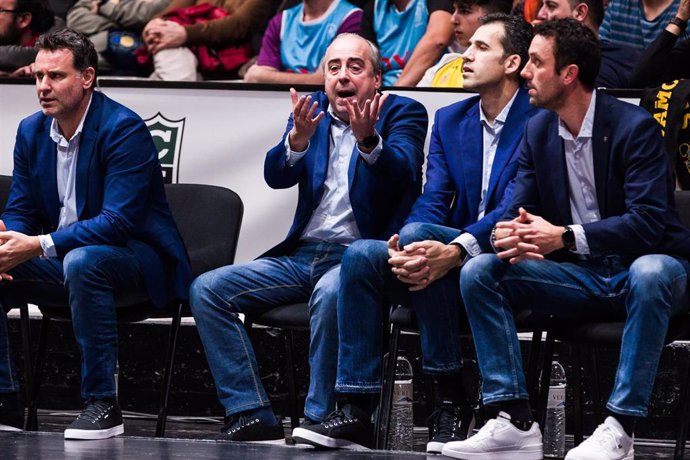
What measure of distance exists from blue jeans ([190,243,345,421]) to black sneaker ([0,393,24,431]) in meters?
0.74

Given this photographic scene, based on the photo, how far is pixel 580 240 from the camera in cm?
375

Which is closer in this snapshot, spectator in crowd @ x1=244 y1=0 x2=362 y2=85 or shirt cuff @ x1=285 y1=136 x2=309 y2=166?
shirt cuff @ x1=285 y1=136 x2=309 y2=166

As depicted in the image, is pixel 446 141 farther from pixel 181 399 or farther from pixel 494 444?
pixel 181 399

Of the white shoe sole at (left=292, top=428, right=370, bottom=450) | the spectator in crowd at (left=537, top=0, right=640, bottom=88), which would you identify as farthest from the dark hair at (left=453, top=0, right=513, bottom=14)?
the white shoe sole at (left=292, top=428, right=370, bottom=450)

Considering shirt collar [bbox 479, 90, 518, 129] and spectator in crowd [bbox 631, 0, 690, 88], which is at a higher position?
spectator in crowd [bbox 631, 0, 690, 88]

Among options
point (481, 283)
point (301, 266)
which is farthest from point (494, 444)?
point (301, 266)

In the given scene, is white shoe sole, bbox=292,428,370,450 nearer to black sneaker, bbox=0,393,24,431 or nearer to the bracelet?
black sneaker, bbox=0,393,24,431

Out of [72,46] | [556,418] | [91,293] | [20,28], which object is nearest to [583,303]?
[556,418]

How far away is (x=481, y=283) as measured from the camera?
3734 millimetres

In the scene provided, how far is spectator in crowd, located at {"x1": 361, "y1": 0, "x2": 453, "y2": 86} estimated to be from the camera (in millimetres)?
5918

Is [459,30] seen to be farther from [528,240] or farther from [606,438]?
[606,438]

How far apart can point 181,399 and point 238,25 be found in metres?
2.24

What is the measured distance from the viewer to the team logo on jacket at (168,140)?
5309 mm

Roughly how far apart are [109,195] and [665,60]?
7.48 ft
